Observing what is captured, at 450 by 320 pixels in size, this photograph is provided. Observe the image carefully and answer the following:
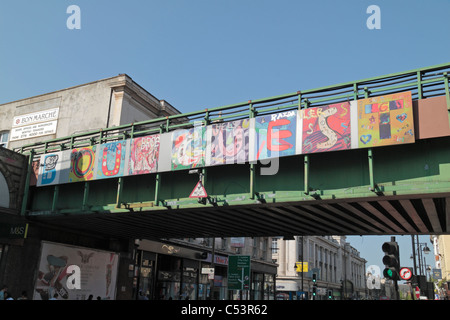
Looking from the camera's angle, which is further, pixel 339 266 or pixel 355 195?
pixel 339 266

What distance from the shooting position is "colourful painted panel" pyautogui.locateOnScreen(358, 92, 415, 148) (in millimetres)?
11670

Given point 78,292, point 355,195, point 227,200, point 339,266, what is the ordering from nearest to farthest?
point 355,195
point 227,200
point 78,292
point 339,266

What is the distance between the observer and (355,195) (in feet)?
40.8

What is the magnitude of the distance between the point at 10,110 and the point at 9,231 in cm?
1760

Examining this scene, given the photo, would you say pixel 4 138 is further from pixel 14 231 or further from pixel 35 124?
pixel 14 231

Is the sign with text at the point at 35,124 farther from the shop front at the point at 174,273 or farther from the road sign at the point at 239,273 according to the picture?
the road sign at the point at 239,273

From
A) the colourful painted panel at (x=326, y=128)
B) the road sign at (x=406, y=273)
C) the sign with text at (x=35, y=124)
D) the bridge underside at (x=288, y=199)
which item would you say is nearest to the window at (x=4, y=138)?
the sign with text at (x=35, y=124)

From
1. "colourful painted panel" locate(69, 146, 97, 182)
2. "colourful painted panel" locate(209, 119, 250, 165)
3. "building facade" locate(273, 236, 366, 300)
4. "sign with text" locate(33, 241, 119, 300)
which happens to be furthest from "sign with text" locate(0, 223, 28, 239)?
"building facade" locate(273, 236, 366, 300)

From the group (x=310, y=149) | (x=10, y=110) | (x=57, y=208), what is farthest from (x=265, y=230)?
(x=10, y=110)

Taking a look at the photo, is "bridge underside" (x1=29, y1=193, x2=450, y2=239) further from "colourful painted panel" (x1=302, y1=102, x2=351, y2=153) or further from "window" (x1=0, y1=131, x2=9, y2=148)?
"window" (x1=0, y1=131, x2=9, y2=148)

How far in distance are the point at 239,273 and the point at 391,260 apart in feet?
47.5

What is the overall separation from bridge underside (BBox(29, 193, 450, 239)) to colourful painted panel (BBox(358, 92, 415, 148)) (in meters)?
1.71

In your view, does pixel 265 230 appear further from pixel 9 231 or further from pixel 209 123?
pixel 9 231

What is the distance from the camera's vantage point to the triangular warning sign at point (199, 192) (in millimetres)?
14427
